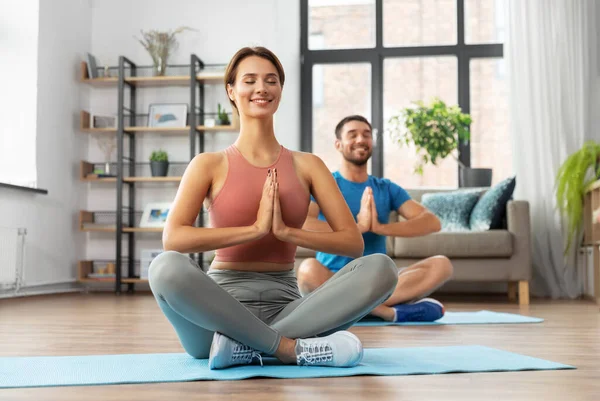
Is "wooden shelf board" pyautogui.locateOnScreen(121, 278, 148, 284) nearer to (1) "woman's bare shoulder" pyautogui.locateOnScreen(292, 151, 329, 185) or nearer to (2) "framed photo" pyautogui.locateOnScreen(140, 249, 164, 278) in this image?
(2) "framed photo" pyautogui.locateOnScreen(140, 249, 164, 278)

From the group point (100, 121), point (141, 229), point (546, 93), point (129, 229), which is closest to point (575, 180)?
point (546, 93)

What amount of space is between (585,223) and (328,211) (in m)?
3.81

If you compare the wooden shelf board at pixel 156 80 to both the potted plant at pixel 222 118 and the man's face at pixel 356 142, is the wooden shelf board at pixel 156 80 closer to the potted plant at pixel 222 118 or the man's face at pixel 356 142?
the potted plant at pixel 222 118

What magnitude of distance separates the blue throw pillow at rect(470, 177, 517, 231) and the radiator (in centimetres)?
316

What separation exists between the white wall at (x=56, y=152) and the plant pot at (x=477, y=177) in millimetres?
3227

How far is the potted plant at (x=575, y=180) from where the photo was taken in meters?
5.07

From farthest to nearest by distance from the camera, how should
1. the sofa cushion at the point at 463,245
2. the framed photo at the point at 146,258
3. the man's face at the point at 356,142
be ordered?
the framed photo at the point at 146,258 → the sofa cushion at the point at 463,245 → the man's face at the point at 356,142

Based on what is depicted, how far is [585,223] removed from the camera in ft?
17.0

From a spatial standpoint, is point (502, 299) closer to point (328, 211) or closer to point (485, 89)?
point (485, 89)

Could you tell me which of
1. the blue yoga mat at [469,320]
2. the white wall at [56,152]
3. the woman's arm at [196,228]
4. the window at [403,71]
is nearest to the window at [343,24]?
the window at [403,71]

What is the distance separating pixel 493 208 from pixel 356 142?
2.11m

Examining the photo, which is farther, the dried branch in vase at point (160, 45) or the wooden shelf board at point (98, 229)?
the dried branch in vase at point (160, 45)

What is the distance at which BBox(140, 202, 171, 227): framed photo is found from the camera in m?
6.01

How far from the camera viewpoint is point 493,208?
4828mm
